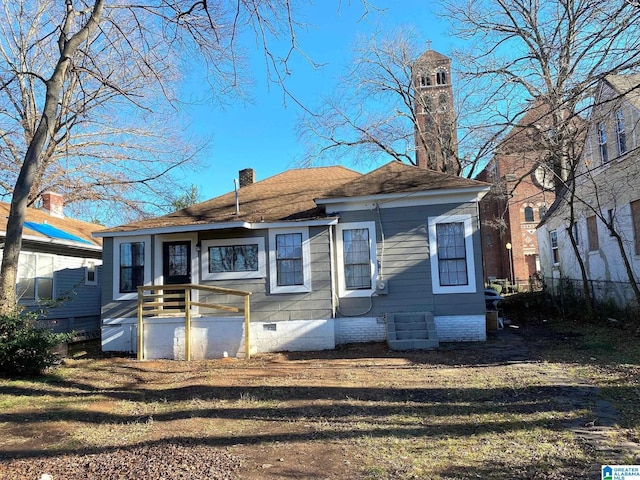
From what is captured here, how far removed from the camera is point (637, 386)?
234 inches

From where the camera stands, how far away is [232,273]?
10.9m

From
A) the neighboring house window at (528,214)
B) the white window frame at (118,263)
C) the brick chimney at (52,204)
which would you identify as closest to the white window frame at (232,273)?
the white window frame at (118,263)

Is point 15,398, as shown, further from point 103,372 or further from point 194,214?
point 194,214

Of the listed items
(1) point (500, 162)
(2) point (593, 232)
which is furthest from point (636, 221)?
(1) point (500, 162)

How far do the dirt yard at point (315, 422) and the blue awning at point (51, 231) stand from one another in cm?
630

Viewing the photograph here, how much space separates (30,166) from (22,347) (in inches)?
133

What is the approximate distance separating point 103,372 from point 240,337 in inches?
109

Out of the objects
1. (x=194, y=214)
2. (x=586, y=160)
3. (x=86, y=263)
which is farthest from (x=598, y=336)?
(x=86, y=263)

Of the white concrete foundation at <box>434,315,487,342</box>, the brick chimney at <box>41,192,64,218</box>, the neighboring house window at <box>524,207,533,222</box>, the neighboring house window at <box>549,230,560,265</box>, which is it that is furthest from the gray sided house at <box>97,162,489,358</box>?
the neighboring house window at <box>524,207,533,222</box>

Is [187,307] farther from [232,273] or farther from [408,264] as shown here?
[408,264]

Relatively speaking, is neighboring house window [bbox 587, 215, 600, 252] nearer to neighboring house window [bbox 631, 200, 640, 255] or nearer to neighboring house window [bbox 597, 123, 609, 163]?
neighboring house window [bbox 597, 123, 609, 163]

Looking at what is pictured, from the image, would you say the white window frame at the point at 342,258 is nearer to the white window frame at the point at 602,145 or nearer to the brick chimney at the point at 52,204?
the white window frame at the point at 602,145
